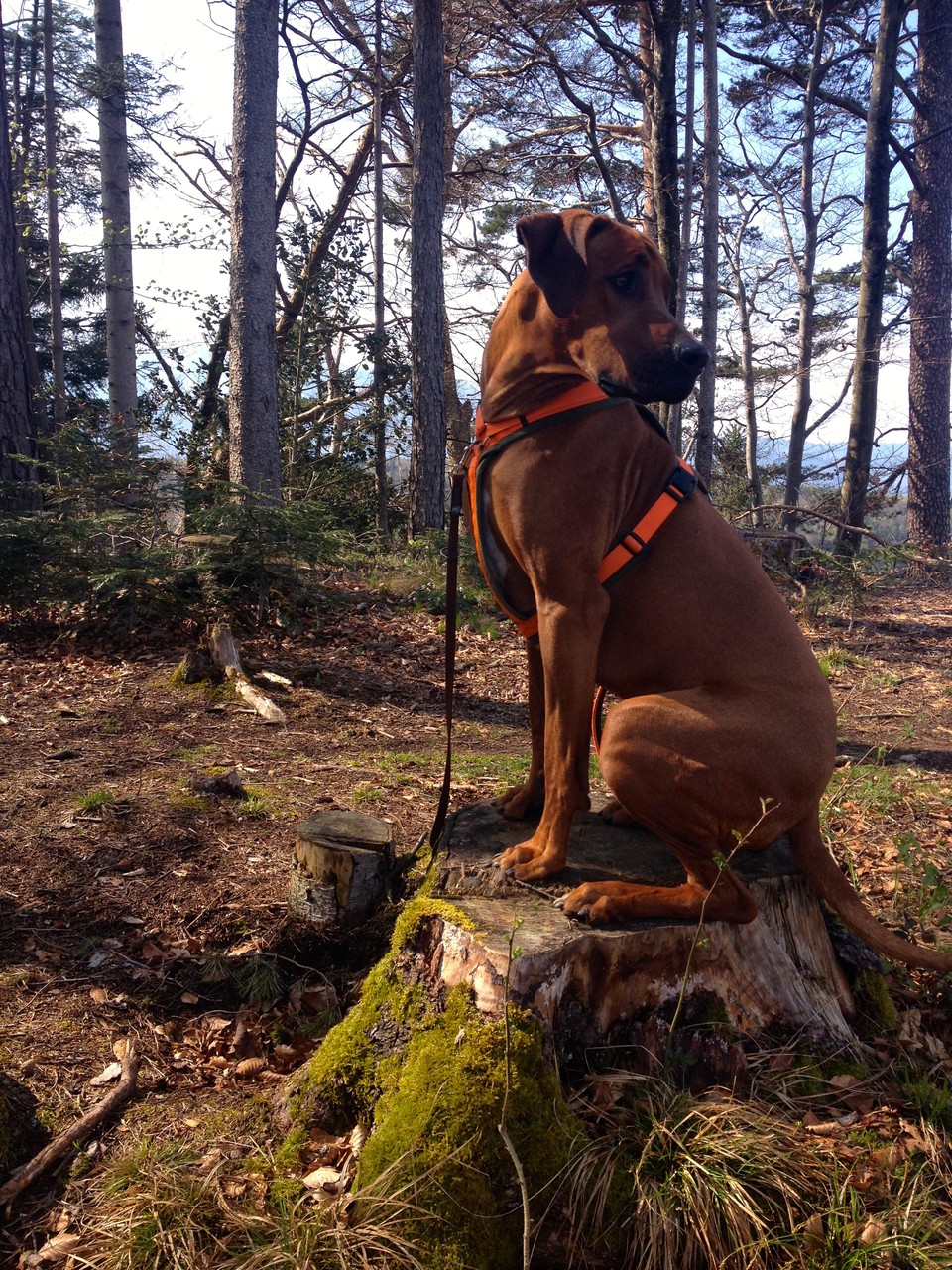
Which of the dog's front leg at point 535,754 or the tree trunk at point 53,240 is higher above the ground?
the tree trunk at point 53,240

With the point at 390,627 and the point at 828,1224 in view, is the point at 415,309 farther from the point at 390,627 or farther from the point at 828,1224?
the point at 828,1224

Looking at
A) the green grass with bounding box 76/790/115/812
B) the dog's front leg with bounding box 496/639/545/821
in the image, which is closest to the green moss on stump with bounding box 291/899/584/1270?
the dog's front leg with bounding box 496/639/545/821

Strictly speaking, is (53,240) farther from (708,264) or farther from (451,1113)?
(451,1113)

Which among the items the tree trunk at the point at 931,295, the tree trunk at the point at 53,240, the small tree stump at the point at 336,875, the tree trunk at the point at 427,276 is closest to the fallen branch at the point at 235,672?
the small tree stump at the point at 336,875

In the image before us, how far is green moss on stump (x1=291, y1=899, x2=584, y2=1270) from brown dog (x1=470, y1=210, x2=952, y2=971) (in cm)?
46

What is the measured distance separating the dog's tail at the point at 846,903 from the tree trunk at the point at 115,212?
40.6ft

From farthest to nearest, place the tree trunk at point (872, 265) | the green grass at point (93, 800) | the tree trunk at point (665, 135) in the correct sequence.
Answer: the tree trunk at point (872, 265), the tree trunk at point (665, 135), the green grass at point (93, 800)

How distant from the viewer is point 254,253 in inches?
347

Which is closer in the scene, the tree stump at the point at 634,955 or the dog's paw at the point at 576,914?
the tree stump at the point at 634,955

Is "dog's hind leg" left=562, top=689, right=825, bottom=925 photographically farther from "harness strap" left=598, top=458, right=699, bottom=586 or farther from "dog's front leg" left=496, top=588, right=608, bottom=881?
"harness strap" left=598, top=458, right=699, bottom=586

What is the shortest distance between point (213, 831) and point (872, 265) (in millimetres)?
12575

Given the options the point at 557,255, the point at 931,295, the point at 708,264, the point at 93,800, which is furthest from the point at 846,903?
the point at 931,295

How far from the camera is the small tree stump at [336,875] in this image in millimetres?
3252

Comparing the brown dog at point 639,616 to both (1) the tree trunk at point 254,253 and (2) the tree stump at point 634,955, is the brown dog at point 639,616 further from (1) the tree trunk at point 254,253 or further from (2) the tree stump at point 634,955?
(1) the tree trunk at point 254,253
